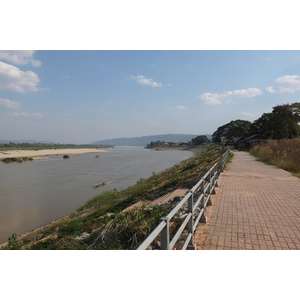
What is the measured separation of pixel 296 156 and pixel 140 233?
14448 millimetres

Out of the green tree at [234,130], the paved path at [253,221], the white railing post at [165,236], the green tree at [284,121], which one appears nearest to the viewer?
the white railing post at [165,236]

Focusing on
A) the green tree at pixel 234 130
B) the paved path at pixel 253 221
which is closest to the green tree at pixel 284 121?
the green tree at pixel 234 130

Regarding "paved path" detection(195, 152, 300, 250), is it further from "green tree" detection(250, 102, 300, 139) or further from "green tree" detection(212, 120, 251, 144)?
"green tree" detection(212, 120, 251, 144)

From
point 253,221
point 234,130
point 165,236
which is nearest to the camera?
point 165,236

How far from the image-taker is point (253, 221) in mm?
4789

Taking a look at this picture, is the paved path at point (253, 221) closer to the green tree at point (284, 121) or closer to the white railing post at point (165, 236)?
the white railing post at point (165, 236)

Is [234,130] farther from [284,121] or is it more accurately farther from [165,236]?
[165,236]

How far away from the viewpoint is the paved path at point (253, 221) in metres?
3.74

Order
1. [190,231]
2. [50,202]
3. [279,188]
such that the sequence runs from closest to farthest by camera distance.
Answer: [190,231], [279,188], [50,202]

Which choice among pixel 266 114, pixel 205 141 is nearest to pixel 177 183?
pixel 266 114

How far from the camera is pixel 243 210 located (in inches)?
220

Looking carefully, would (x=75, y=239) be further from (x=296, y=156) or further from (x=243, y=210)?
(x=296, y=156)

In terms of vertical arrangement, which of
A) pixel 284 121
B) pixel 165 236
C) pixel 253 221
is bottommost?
pixel 253 221

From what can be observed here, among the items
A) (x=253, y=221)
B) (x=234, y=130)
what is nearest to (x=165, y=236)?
(x=253, y=221)
